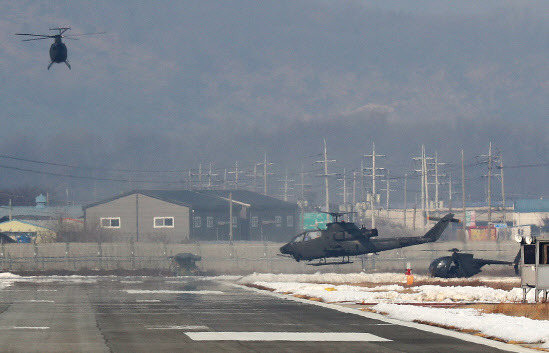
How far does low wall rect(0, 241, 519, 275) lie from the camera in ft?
257

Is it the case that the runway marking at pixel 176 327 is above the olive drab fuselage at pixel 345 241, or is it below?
below

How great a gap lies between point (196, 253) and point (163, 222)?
43.4m

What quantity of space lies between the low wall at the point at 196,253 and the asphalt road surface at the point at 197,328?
39.5m

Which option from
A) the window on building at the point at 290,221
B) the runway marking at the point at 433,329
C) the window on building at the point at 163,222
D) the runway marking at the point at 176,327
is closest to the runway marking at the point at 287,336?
the runway marking at the point at 176,327

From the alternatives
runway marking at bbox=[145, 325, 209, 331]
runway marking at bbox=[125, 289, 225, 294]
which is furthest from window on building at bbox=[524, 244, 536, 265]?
runway marking at bbox=[125, 289, 225, 294]

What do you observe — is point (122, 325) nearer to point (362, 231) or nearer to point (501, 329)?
point (501, 329)

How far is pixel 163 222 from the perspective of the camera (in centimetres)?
12512

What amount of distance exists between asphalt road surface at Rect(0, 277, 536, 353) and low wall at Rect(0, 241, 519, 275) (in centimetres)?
3949

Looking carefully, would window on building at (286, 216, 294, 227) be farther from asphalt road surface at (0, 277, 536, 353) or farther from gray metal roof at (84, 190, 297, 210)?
asphalt road surface at (0, 277, 536, 353)

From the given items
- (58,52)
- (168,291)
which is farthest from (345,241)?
(58,52)

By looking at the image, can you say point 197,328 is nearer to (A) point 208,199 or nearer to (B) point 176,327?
(B) point 176,327

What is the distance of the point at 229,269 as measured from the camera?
80.1 metres

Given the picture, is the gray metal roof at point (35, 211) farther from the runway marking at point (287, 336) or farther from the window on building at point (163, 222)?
the runway marking at point (287, 336)

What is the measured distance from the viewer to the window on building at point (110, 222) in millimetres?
126750
